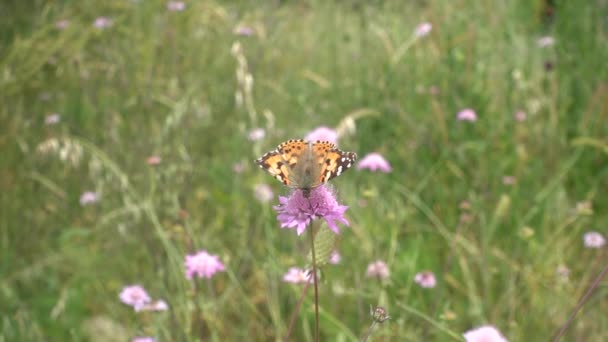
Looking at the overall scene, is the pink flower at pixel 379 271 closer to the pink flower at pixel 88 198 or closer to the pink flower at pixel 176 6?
the pink flower at pixel 88 198

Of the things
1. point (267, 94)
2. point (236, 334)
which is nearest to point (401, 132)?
point (267, 94)

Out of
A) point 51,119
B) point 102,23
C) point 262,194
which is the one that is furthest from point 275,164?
point 102,23

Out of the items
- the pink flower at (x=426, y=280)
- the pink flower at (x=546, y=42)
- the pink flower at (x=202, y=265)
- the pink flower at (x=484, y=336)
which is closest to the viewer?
the pink flower at (x=484, y=336)

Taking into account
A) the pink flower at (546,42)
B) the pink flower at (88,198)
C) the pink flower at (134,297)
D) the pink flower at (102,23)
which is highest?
the pink flower at (546,42)

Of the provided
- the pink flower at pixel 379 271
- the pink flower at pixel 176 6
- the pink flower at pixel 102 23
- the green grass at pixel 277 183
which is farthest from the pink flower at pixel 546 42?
the pink flower at pixel 102 23

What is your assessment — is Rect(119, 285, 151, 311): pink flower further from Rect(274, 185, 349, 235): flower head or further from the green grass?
Rect(274, 185, 349, 235): flower head

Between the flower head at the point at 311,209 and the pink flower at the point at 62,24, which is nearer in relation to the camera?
the flower head at the point at 311,209

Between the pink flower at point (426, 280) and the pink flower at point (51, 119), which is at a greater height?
the pink flower at point (51, 119)
